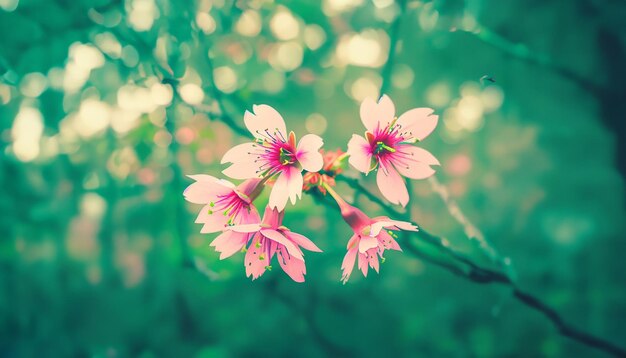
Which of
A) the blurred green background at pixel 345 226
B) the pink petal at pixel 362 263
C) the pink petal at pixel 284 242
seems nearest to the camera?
the pink petal at pixel 284 242

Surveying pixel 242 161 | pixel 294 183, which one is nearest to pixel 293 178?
pixel 294 183

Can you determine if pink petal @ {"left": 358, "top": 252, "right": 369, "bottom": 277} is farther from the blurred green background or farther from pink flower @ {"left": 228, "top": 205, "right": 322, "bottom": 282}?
the blurred green background

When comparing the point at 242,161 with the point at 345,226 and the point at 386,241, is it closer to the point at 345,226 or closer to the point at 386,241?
the point at 386,241

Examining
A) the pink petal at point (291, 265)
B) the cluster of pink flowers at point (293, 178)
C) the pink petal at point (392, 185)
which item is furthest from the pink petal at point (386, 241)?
the pink petal at point (291, 265)

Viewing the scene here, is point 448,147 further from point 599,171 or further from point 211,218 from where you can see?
point 211,218

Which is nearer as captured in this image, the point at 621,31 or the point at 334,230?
the point at 621,31

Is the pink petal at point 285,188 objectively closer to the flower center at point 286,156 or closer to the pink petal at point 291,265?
the flower center at point 286,156

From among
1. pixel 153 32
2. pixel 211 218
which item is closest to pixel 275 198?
pixel 211 218

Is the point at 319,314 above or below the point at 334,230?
below
